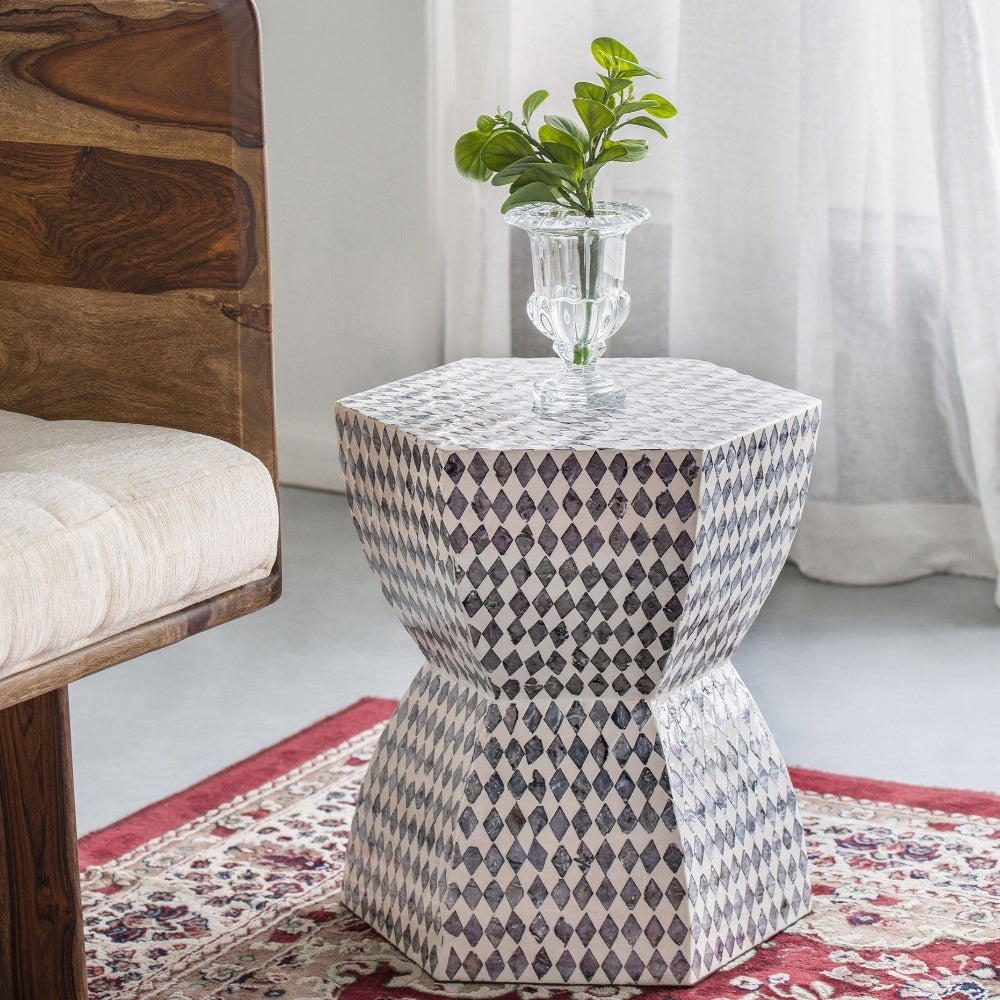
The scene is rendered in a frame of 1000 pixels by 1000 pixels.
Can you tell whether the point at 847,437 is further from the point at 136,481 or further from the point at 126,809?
the point at 136,481

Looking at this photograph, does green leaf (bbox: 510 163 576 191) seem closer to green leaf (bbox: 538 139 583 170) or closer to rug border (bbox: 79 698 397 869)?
green leaf (bbox: 538 139 583 170)

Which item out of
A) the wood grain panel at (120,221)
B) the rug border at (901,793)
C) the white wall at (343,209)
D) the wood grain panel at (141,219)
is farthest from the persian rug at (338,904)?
the white wall at (343,209)

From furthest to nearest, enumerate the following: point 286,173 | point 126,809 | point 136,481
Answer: point 286,173, point 126,809, point 136,481

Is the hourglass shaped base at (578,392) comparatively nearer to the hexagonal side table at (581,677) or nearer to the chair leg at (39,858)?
the hexagonal side table at (581,677)

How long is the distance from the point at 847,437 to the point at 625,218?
1151mm

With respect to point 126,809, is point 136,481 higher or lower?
higher

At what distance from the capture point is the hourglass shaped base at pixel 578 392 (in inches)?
48.3

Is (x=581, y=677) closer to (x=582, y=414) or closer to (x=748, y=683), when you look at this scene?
(x=582, y=414)

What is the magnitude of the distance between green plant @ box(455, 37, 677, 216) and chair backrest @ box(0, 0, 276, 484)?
0.26m

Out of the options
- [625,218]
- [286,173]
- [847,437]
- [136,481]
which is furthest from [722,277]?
[136,481]

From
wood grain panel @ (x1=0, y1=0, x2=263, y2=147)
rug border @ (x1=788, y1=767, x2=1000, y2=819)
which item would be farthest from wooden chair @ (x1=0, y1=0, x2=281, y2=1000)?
rug border @ (x1=788, y1=767, x2=1000, y2=819)

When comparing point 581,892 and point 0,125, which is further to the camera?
point 581,892

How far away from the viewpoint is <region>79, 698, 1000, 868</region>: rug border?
1482 mm

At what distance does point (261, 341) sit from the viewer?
1.02 m
